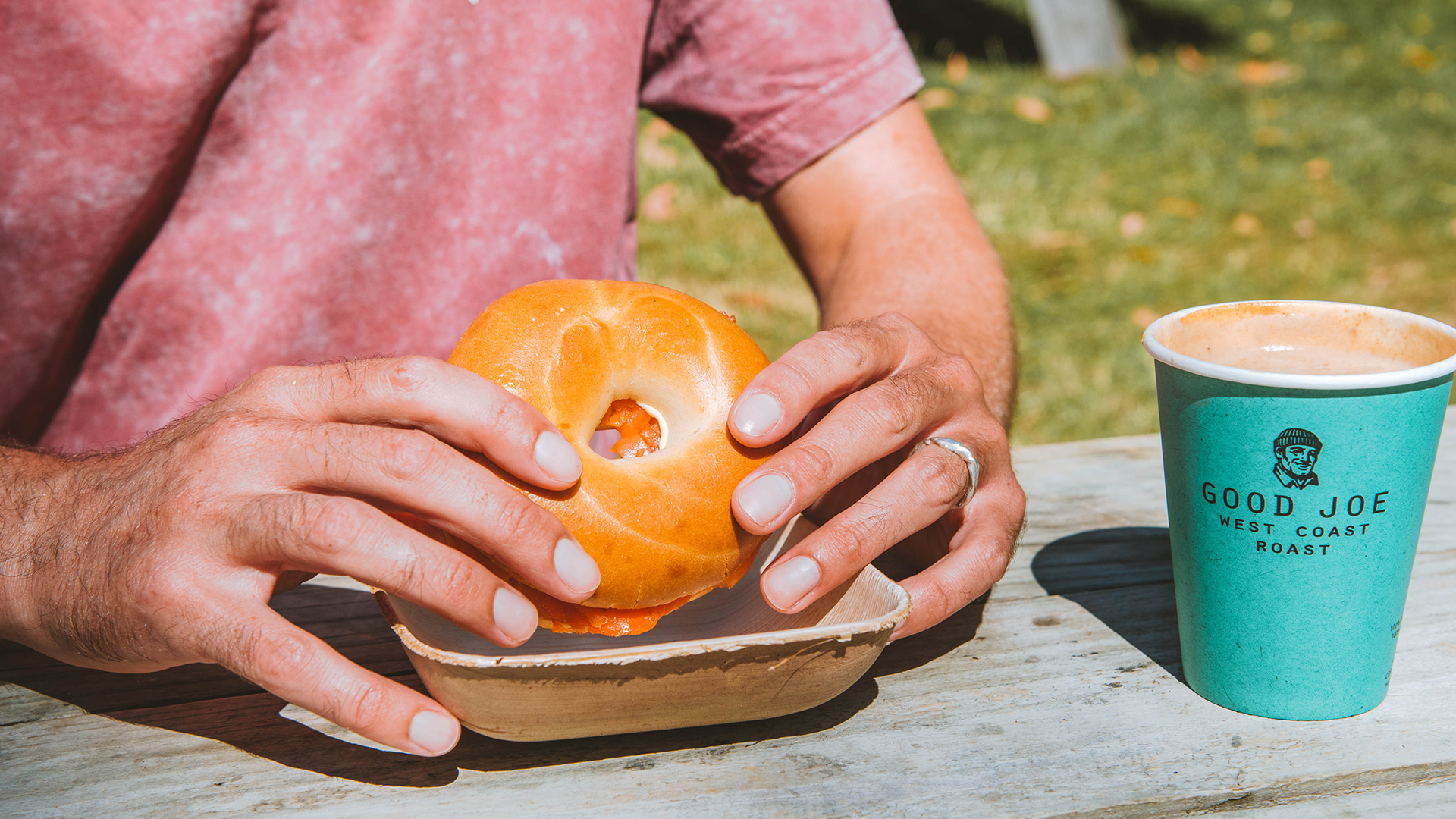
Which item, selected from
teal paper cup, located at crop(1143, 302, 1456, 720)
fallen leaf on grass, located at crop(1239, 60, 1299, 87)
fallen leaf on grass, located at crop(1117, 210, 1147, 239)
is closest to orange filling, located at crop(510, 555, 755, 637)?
teal paper cup, located at crop(1143, 302, 1456, 720)

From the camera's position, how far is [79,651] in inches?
39.5

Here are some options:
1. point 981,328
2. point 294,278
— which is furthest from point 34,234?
point 981,328

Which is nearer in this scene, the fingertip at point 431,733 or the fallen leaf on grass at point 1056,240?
the fingertip at point 431,733

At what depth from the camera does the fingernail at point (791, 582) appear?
944mm

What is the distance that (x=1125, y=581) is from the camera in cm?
127

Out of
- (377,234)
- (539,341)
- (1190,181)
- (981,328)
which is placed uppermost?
(539,341)

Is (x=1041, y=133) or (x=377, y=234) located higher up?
(x=377, y=234)

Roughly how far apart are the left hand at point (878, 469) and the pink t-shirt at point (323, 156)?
2.50 ft

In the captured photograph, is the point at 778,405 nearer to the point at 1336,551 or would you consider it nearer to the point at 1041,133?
the point at 1336,551

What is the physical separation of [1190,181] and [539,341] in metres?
4.92

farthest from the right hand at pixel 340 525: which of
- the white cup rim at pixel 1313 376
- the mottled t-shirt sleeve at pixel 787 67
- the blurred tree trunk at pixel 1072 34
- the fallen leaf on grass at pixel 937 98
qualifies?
the blurred tree trunk at pixel 1072 34

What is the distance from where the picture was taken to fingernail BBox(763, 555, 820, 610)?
0.94m

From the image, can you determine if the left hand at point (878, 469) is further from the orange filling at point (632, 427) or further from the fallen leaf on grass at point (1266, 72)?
the fallen leaf on grass at point (1266, 72)

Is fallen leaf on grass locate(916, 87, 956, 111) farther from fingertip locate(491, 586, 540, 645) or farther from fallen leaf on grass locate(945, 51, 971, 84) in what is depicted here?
fingertip locate(491, 586, 540, 645)
